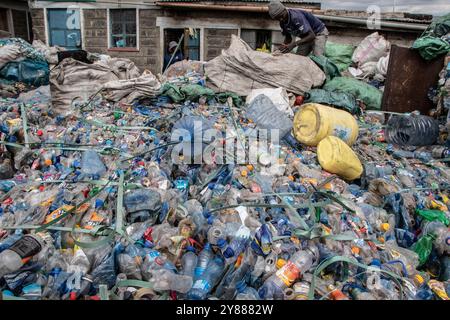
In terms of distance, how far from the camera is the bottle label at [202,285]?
6.08 ft

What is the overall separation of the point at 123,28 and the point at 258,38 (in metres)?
4.23

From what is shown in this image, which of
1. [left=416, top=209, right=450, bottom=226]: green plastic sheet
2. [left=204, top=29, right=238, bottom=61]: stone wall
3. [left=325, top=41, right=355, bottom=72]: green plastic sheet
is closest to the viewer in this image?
[left=416, top=209, right=450, bottom=226]: green plastic sheet

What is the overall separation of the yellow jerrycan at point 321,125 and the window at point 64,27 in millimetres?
9498

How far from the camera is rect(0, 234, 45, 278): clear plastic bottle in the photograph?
1805 millimetres

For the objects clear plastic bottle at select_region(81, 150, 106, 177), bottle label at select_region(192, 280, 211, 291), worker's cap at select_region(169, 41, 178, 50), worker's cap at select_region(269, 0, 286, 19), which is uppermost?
worker's cap at select_region(269, 0, 286, 19)

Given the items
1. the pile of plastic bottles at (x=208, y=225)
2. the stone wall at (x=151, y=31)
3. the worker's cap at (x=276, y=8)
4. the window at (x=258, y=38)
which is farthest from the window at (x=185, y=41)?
the pile of plastic bottles at (x=208, y=225)

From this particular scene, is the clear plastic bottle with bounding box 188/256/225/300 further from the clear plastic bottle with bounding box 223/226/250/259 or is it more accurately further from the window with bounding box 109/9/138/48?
the window with bounding box 109/9/138/48

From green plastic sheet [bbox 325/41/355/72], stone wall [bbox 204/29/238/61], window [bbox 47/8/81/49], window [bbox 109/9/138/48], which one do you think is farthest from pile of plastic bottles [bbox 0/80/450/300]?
window [bbox 47/8/81/49]

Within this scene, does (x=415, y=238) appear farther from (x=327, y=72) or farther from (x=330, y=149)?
(x=327, y=72)

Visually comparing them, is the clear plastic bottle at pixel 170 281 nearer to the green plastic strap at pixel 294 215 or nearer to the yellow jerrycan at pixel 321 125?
the green plastic strap at pixel 294 215

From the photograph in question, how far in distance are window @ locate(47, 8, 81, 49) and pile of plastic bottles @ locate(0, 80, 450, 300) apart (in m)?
8.21

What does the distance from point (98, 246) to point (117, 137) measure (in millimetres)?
2072

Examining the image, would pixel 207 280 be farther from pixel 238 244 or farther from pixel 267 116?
pixel 267 116
